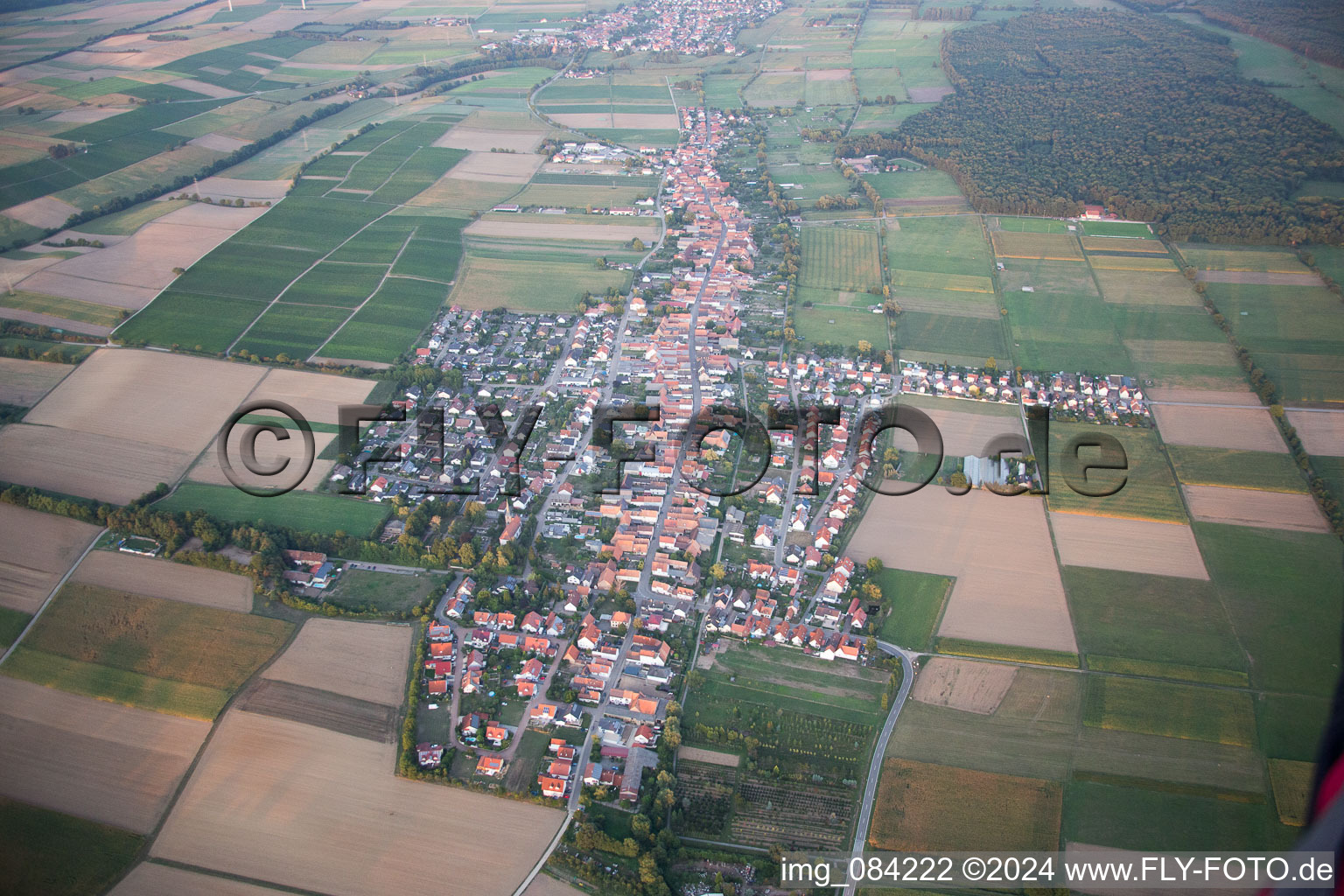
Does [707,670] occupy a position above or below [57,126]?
below

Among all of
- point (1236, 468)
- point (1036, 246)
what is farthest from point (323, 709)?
point (1036, 246)

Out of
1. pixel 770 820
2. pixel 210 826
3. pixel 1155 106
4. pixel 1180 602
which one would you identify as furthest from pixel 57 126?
pixel 1155 106

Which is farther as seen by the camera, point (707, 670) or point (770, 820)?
point (707, 670)

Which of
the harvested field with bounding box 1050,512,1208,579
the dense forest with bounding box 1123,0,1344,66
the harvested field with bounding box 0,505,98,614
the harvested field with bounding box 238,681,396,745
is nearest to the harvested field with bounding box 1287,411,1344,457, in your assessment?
the harvested field with bounding box 1050,512,1208,579

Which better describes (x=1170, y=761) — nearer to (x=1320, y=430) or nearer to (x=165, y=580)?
(x=1320, y=430)

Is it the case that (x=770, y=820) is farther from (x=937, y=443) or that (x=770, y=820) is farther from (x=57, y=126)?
(x=57, y=126)

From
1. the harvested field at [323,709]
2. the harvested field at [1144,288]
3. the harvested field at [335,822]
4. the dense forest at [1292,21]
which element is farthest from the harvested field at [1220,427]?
the dense forest at [1292,21]

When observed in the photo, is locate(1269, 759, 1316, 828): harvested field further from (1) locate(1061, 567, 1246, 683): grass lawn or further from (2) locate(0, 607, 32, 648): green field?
(2) locate(0, 607, 32, 648): green field
